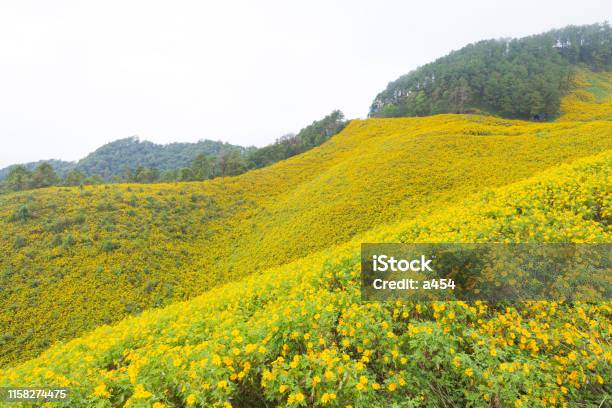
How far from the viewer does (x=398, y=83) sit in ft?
247

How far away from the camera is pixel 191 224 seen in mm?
17844

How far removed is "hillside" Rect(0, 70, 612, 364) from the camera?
1129 cm

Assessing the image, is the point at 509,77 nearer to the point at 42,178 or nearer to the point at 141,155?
the point at 42,178

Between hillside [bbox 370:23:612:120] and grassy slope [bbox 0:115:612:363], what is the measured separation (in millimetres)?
28111

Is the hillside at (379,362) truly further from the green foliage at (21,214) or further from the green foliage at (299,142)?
the green foliage at (299,142)

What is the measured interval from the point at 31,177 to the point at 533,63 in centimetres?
8017

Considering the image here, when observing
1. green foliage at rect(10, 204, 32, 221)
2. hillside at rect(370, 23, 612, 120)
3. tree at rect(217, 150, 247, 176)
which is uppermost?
hillside at rect(370, 23, 612, 120)

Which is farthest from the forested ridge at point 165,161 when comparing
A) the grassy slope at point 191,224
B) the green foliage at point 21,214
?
the green foliage at point 21,214
